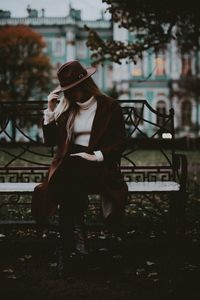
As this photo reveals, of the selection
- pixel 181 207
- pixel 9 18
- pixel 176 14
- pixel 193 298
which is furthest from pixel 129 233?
pixel 9 18

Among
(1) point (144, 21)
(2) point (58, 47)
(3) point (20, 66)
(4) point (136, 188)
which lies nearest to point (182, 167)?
(4) point (136, 188)

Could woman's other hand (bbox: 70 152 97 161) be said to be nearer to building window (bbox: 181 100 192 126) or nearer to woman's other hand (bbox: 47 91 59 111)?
woman's other hand (bbox: 47 91 59 111)

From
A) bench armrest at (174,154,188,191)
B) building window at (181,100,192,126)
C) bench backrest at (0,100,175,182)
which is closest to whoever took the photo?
bench armrest at (174,154,188,191)

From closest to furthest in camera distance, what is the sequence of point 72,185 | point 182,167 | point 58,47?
1. point 72,185
2. point 182,167
3. point 58,47

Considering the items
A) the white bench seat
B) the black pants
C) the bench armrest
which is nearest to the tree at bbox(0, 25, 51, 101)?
the bench armrest

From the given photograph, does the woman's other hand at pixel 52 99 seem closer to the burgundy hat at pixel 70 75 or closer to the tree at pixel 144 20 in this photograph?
the burgundy hat at pixel 70 75

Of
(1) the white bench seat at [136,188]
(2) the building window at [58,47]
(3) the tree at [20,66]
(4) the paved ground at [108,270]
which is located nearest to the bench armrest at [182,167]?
(1) the white bench seat at [136,188]

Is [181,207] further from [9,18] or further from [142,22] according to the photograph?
[9,18]

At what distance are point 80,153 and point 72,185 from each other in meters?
0.24

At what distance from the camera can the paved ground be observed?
12.4 ft

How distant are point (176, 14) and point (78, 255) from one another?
890cm

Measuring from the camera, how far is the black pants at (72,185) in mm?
3982

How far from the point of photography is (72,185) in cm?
398

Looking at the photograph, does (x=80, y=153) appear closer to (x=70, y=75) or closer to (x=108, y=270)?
(x=70, y=75)
